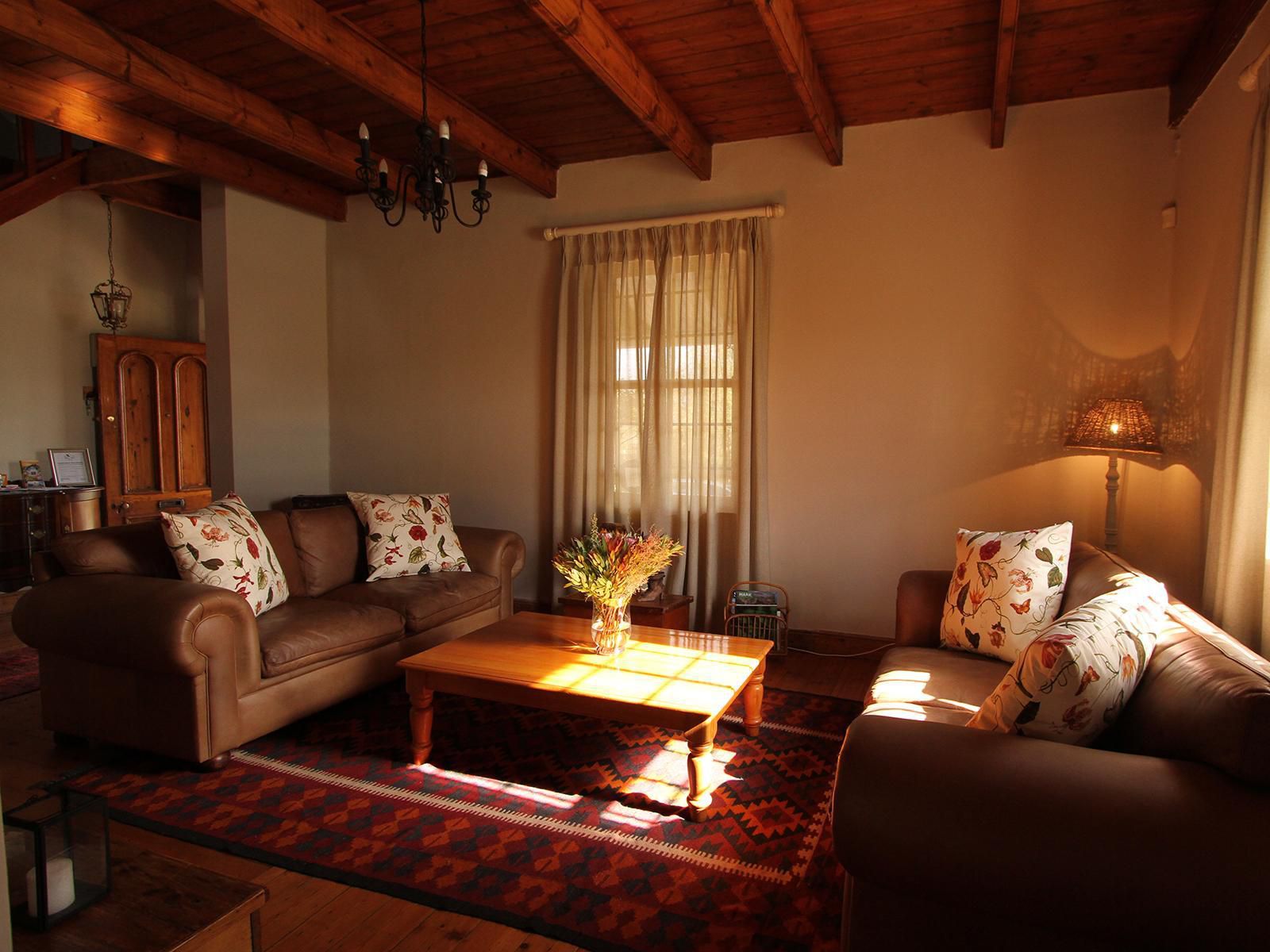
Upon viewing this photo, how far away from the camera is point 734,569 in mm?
4387

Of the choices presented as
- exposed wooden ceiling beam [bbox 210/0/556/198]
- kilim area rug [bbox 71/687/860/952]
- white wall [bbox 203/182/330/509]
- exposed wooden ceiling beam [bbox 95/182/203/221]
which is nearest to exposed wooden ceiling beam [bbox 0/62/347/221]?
white wall [bbox 203/182/330/509]

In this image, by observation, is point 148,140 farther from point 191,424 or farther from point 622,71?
point 191,424

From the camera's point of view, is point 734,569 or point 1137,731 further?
point 734,569

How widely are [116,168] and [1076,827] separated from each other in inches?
231

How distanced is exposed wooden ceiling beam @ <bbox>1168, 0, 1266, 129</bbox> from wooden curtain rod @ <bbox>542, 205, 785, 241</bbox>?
5.84 ft

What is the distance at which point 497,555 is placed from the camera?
4.13 m

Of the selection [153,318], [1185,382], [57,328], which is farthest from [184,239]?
[1185,382]

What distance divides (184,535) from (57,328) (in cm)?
400

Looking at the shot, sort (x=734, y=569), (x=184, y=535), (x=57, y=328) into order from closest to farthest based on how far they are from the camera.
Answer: (x=184, y=535)
(x=734, y=569)
(x=57, y=328)

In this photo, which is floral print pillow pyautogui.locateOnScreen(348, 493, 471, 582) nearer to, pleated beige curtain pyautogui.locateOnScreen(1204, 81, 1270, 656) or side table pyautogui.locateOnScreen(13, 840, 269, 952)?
side table pyautogui.locateOnScreen(13, 840, 269, 952)

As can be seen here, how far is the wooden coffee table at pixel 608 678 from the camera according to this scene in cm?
240

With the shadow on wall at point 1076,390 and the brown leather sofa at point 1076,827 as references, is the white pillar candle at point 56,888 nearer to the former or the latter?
the brown leather sofa at point 1076,827

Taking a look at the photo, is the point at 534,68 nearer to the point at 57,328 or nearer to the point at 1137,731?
the point at 1137,731

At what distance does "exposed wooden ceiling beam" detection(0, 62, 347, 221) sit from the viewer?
3.55 metres
